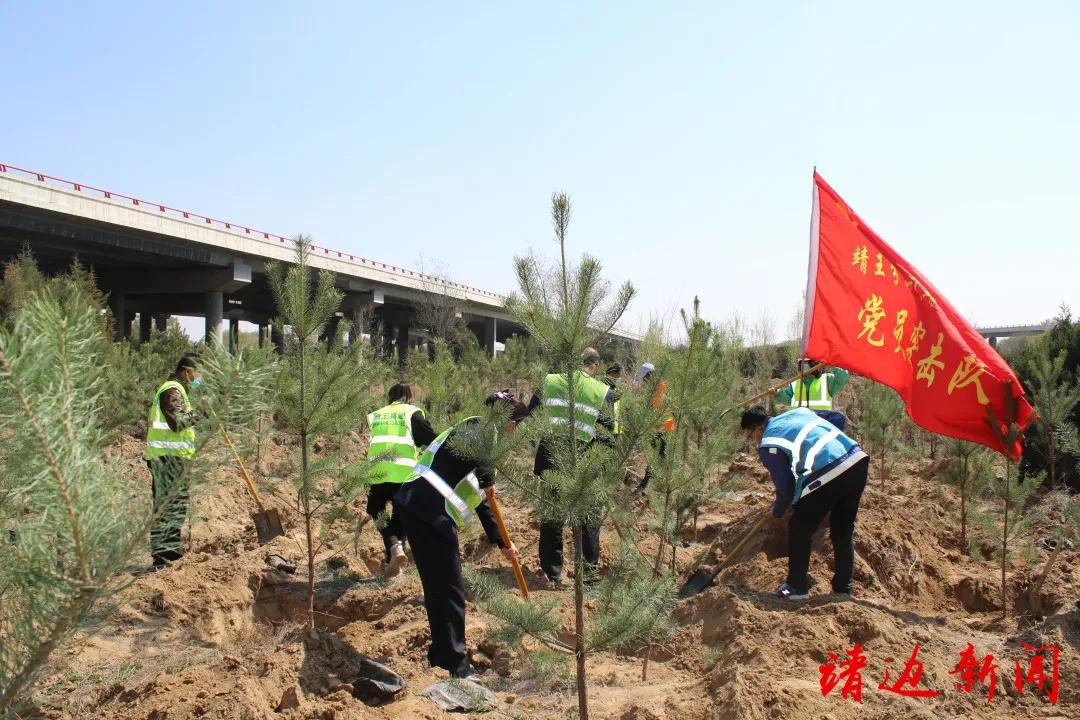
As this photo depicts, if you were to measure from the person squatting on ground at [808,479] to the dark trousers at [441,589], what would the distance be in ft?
6.86

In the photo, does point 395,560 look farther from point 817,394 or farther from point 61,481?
point 61,481

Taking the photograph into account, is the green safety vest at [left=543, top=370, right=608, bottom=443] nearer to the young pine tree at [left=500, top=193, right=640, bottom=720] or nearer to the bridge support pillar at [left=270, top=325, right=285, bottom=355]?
the young pine tree at [left=500, top=193, right=640, bottom=720]

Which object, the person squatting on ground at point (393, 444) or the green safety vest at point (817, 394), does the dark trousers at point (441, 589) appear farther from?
the green safety vest at point (817, 394)

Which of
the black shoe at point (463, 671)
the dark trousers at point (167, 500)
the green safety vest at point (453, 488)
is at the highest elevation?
the dark trousers at point (167, 500)

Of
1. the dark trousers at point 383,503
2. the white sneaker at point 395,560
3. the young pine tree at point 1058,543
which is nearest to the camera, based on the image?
the young pine tree at point 1058,543

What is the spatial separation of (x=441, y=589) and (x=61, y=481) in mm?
2896

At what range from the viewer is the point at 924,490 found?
28.7 ft

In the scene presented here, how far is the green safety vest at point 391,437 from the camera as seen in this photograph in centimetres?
514

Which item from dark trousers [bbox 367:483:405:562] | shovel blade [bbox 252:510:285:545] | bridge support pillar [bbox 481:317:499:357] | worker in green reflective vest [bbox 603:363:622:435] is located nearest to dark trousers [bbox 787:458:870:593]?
worker in green reflective vest [bbox 603:363:622:435]

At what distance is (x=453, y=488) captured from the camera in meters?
3.89

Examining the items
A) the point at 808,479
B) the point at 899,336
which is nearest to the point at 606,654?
the point at 808,479

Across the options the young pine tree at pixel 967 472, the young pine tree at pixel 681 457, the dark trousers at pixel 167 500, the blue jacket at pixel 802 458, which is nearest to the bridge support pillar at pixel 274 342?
the dark trousers at pixel 167 500

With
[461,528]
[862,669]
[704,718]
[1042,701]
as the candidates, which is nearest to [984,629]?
[1042,701]

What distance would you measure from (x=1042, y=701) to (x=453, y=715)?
9.49 ft
